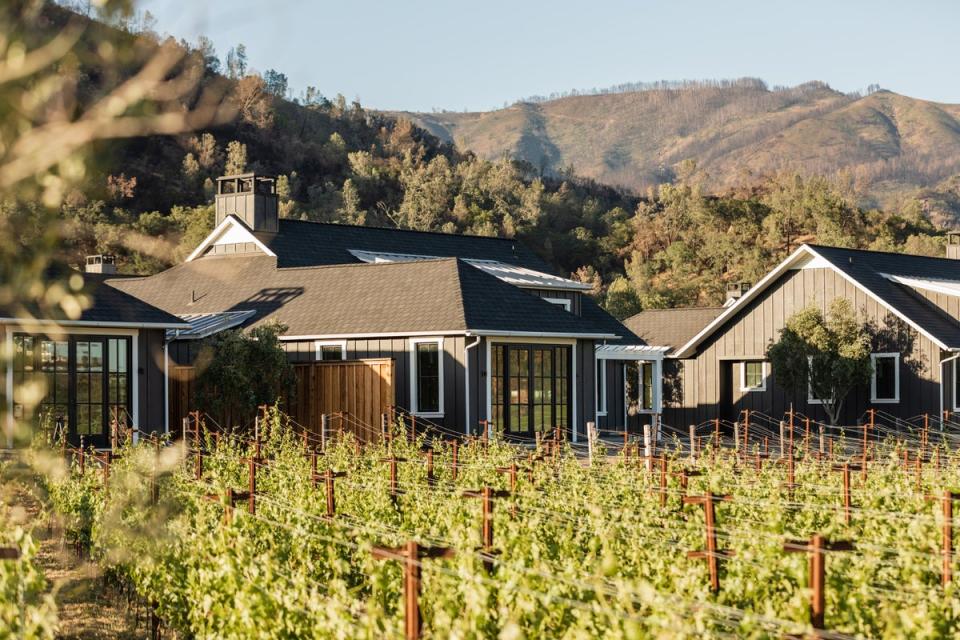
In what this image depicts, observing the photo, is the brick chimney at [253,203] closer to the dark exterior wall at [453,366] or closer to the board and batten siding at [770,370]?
the dark exterior wall at [453,366]

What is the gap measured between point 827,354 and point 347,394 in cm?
1138

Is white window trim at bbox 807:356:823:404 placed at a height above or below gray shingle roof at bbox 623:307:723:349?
below

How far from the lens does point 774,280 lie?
31.7m

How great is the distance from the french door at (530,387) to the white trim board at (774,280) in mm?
7426

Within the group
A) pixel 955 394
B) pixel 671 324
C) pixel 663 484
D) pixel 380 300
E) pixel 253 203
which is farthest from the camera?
pixel 671 324

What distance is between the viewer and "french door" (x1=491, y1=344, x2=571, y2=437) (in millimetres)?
24719

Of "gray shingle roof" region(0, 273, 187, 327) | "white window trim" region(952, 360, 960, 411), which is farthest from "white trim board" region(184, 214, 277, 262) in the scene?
"white window trim" region(952, 360, 960, 411)

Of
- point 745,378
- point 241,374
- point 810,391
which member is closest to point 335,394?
point 241,374

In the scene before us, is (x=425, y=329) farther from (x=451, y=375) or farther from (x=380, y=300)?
(x=380, y=300)

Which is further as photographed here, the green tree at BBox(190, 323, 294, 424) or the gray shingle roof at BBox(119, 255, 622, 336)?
the gray shingle roof at BBox(119, 255, 622, 336)

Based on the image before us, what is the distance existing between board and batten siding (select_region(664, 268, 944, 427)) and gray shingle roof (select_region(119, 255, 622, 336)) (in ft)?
22.0

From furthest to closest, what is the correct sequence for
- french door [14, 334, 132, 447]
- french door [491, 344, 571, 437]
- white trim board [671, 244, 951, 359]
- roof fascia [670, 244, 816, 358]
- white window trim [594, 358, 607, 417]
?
white window trim [594, 358, 607, 417] < roof fascia [670, 244, 816, 358] < white trim board [671, 244, 951, 359] < french door [491, 344, 571, 437] < french door [14, 334, 132, 447]

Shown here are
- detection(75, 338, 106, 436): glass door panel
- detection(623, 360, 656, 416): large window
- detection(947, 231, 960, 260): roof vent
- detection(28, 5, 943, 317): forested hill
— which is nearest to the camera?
detection(75, 338, 106, 436): glass door panel

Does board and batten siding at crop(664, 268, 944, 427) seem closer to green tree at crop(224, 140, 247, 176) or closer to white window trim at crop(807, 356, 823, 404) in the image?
white window trim at crop(807, 356, 823, 404)
